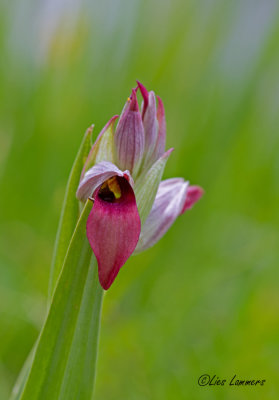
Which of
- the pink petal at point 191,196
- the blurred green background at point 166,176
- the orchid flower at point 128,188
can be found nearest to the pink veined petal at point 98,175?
the orchid flower at point 128,188

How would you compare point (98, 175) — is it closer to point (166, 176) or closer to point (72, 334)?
point (72, 334)

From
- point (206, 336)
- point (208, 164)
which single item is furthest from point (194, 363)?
point (208, 164)

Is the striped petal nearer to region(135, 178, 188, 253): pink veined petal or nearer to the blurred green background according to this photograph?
region(135, 178, 188, 253): pink veined petal

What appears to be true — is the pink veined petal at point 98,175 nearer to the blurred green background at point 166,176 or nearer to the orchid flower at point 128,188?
the orchid flower at point 128,188

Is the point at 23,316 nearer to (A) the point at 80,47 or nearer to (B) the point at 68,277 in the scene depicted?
(B) the point at 68,277

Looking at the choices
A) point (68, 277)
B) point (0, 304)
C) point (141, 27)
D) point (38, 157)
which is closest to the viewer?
point (68, 277)

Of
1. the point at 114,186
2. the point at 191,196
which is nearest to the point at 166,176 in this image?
the point at 191,196

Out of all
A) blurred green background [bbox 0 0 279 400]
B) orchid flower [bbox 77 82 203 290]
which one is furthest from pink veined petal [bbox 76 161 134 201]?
blurred green background [bbox 0 0 279 400]
